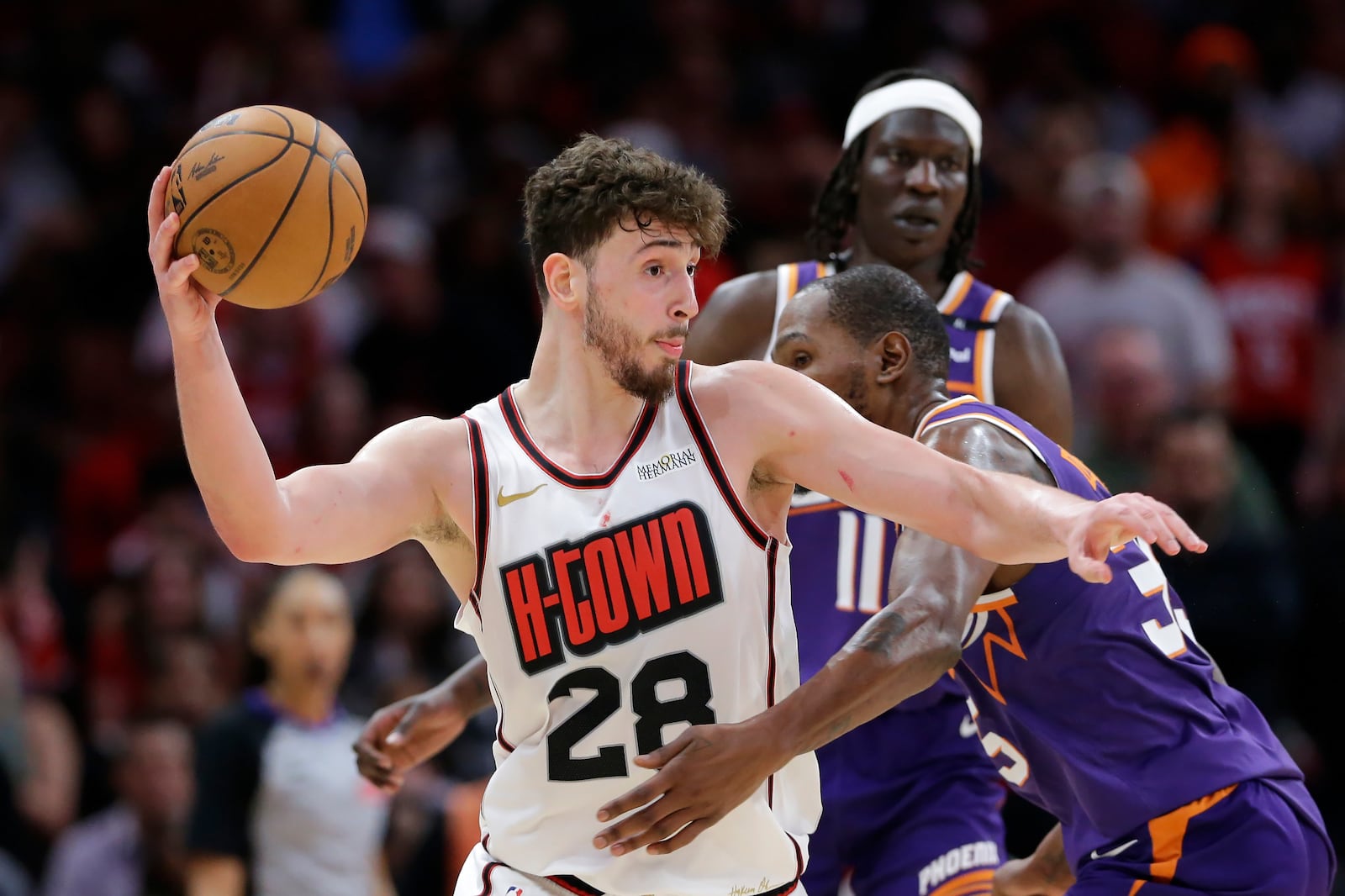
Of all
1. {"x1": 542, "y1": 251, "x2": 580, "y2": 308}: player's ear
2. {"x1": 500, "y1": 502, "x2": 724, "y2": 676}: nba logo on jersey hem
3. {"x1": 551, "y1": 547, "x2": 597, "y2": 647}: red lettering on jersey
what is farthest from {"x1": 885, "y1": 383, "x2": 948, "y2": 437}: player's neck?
{"x1": 551, "y1": 547, "x2": 597, "y2": 647}: red lettering on jersey

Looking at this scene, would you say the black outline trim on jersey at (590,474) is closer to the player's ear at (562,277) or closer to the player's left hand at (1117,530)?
the player's ear at (562,277)

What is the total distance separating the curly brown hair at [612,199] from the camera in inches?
155

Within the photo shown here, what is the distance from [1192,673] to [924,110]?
94.9 inches

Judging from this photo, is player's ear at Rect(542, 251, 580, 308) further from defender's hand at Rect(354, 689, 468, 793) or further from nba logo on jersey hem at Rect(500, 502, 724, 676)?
defender's hand at Rect(354, 689, 468, 793)

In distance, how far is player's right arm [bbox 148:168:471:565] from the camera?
3568 mm

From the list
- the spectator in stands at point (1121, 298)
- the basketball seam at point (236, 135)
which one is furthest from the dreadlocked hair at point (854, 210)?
the spectator in stands at point (1121, 298)

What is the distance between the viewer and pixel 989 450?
4.08 meters

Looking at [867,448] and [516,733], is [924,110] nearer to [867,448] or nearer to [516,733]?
[867,448]

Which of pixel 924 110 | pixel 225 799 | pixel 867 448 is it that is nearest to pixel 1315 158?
pixel 924 110

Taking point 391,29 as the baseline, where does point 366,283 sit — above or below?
below

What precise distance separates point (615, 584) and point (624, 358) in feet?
1.70

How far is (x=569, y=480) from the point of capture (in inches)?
157

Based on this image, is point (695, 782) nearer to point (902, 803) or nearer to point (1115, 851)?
point (1115, 851)

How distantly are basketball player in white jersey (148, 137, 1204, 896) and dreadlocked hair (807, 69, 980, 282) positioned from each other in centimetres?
201
